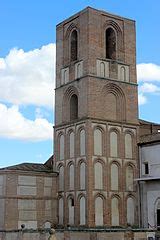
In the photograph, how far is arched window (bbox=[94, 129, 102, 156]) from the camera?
3731 centimetres

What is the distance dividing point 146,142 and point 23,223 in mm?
11561

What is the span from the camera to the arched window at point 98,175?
36.7m

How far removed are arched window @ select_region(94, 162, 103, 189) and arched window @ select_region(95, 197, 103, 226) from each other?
98 centimetres

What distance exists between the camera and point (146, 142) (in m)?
38.5

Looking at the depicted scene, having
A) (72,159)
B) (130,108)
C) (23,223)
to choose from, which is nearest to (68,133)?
(72,159)

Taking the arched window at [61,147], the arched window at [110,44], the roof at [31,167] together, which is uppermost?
the arched window at [110,44]

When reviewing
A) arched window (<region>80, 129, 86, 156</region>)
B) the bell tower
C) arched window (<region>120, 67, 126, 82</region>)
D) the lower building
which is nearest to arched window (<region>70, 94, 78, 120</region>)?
the bell tower

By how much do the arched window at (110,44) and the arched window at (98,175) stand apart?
31.2 ft

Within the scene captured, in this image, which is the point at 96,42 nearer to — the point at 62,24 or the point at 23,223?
the point at 62,24

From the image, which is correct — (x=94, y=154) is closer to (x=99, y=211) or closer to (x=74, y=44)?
(x=99, y=211)

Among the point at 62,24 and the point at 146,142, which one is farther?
the point at 62,24

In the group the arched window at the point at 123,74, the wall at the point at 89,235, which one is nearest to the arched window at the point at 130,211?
the wall at the point at 89,235

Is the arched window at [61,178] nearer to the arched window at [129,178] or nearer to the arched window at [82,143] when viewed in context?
the arched window at [82,143]

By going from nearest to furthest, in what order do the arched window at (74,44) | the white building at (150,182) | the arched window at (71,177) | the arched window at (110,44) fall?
the white building at (150,182)
the arched window at (71,177)
the arched window at (110,44)
the arched window at (74,44)
